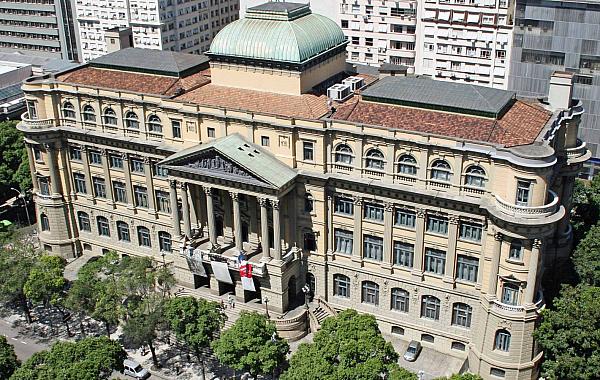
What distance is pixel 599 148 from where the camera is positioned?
12388cm

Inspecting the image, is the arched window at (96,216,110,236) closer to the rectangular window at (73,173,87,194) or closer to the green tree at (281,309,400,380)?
the rectangular window at (73,173,87,194)

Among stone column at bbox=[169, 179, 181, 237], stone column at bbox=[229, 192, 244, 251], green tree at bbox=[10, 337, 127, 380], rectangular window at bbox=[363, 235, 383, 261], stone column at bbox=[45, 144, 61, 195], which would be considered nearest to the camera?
green tree at bbox=[10, 337, 127, 380]

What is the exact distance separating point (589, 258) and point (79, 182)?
241ft

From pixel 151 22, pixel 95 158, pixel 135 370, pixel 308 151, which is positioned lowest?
pixel 135 370

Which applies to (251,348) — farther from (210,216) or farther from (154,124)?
(154,124)

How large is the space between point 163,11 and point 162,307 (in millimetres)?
92698

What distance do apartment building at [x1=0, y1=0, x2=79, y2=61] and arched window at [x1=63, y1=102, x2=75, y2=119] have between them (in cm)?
7445

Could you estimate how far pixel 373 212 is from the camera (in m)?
82.6

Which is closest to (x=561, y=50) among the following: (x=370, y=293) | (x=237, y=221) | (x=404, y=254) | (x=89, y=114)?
(x=404, y=254)

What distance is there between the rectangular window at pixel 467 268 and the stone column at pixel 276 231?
21.7 metres

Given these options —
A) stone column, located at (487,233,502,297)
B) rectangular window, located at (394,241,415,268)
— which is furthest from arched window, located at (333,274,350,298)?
stone column, located at (487,233,502,297)

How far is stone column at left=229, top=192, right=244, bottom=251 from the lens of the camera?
84.1 meters

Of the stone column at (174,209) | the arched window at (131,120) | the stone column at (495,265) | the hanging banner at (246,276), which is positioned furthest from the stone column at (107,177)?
the stone column at (495,265)

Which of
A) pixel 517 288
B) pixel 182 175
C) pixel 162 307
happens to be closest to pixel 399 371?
pixel 517 288
